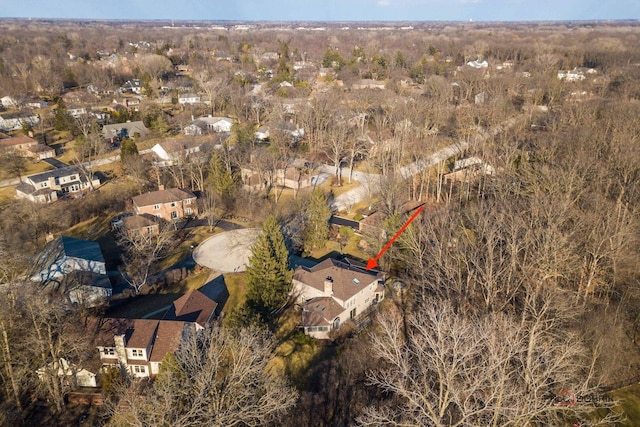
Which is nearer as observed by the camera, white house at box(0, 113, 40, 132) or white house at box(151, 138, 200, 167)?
white house at box(151, 138, 200, 167)

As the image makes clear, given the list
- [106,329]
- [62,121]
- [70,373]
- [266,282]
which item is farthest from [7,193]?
[266,282]

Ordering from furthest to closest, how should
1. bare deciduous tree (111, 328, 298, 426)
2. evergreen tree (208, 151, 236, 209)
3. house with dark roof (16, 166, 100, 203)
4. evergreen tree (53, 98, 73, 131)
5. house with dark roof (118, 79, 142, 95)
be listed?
1. house with dark roof (118, 79, 142, 95)
2. evergreen tree (53, 98, 73, 131)
3. house with dark roof (16, 166, 100, 203)
4. evergreen tree (208, 151, 236, 209)
5. bare deciduous tree (111, 328, 298, 426)

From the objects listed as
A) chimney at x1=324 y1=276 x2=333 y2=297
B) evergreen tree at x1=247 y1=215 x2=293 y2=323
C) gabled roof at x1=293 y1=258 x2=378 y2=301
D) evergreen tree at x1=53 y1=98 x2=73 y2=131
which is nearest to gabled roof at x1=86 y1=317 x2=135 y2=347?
evergreen tree at x1=247 y1=215 x2=293 y2=323

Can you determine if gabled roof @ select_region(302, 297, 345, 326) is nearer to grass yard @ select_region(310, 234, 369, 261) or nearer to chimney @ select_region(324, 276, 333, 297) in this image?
chimney @ select_region(324, 276, 333, 297)

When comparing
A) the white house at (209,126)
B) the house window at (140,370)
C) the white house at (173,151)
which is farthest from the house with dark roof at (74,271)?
the white house at (209,126)

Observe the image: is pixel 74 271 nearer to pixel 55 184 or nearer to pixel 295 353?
pixel 295 353

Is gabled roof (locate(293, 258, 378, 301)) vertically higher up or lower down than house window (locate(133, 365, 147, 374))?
Answer: higher up
